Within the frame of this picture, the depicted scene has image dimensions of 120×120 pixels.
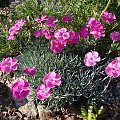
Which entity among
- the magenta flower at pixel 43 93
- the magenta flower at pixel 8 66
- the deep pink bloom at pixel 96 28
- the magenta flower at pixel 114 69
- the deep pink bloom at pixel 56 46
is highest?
the deep pink bloom at pixel 96 28

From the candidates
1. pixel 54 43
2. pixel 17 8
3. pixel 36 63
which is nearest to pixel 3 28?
pixel 17 8

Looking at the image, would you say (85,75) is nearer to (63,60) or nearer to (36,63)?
(63,60)

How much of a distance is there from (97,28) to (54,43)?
0.47 m

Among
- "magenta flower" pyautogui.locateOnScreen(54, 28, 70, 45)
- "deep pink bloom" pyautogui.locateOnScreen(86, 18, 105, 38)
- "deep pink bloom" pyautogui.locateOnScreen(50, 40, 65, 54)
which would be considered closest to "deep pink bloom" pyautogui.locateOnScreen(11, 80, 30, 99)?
"deep pink bloom" pyautogui.locateOnScreen(50, 40, 65, 54)

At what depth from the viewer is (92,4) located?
425 centimetres

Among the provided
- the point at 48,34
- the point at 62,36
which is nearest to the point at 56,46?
the point at 62,36

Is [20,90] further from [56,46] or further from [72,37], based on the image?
[72,37]

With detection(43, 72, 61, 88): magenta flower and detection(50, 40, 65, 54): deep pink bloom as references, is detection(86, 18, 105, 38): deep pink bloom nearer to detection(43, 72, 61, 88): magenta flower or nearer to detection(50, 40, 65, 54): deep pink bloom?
detection(50, 40, 65, 54): deep pink bloom

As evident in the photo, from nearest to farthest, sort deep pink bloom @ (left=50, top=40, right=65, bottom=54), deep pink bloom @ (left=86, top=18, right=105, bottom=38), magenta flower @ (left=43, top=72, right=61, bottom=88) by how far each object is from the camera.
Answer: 1. magenta flower @ (left=43, top=72, right=61, bottom=88)
2. deep pink bloom @ (left=50, top=40, right=65, bottom=54)
3. deep pink bloom @ (left=86, top=18, right=105, bottom=38)

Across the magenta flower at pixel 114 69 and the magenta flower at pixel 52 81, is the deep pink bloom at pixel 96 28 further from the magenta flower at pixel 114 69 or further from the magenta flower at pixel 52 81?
the magenta flower at pixel 52 81

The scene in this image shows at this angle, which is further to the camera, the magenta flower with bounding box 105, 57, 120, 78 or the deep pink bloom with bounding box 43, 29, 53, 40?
the deep pink bloom with bounding box 43, 29, 53, 40

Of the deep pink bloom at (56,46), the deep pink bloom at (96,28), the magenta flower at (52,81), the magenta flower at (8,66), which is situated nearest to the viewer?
the magenta flower at (52,81)

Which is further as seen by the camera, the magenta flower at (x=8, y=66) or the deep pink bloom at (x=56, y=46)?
the deep pink bloom at (x=56, y=46)

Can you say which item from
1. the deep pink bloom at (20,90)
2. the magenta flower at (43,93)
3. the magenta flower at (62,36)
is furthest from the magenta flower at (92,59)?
the deep pink bloom at (20,90)
